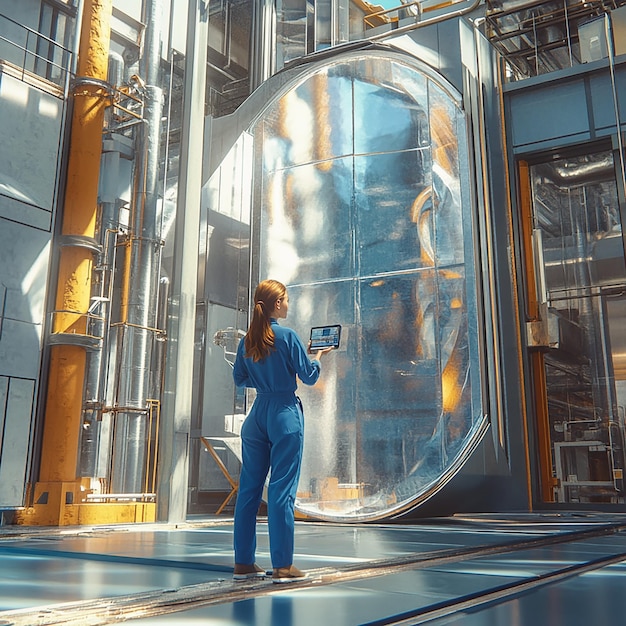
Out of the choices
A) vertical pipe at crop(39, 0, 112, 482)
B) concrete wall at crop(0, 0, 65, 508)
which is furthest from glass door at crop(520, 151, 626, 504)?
concrete wall at crop(0, 0, 65, 508)

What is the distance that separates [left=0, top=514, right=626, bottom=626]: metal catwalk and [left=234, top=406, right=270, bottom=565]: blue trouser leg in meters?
0.26

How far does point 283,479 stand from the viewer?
3436 millimetres

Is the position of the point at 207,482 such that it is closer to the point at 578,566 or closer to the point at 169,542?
the point at 169,542

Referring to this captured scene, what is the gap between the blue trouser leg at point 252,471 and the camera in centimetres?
354

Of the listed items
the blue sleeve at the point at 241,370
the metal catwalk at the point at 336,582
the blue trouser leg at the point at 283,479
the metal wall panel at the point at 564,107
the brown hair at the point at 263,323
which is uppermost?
the metal wall panel at the point at 564,107

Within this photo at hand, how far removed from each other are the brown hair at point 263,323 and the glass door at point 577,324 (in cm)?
724

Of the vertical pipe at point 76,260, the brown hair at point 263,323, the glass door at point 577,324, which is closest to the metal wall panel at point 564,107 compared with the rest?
the glass door at point 577,324

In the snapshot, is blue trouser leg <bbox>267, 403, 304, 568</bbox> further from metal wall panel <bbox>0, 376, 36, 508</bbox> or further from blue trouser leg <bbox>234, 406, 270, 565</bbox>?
metal wall panel <bbox>0, 376, 36, 508</bbox>

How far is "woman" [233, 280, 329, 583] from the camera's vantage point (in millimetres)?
3385

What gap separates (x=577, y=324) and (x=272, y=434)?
8.17 meters

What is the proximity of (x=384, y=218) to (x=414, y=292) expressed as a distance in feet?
3.60

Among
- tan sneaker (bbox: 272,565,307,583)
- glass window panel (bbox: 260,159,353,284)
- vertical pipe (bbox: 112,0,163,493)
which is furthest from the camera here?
vertical pipe (bbox: 112,0,163,493)

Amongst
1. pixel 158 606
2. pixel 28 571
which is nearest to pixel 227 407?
pixel 28 571

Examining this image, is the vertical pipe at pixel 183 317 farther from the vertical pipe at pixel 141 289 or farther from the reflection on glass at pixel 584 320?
the reflection on glass at pixel 584 320
